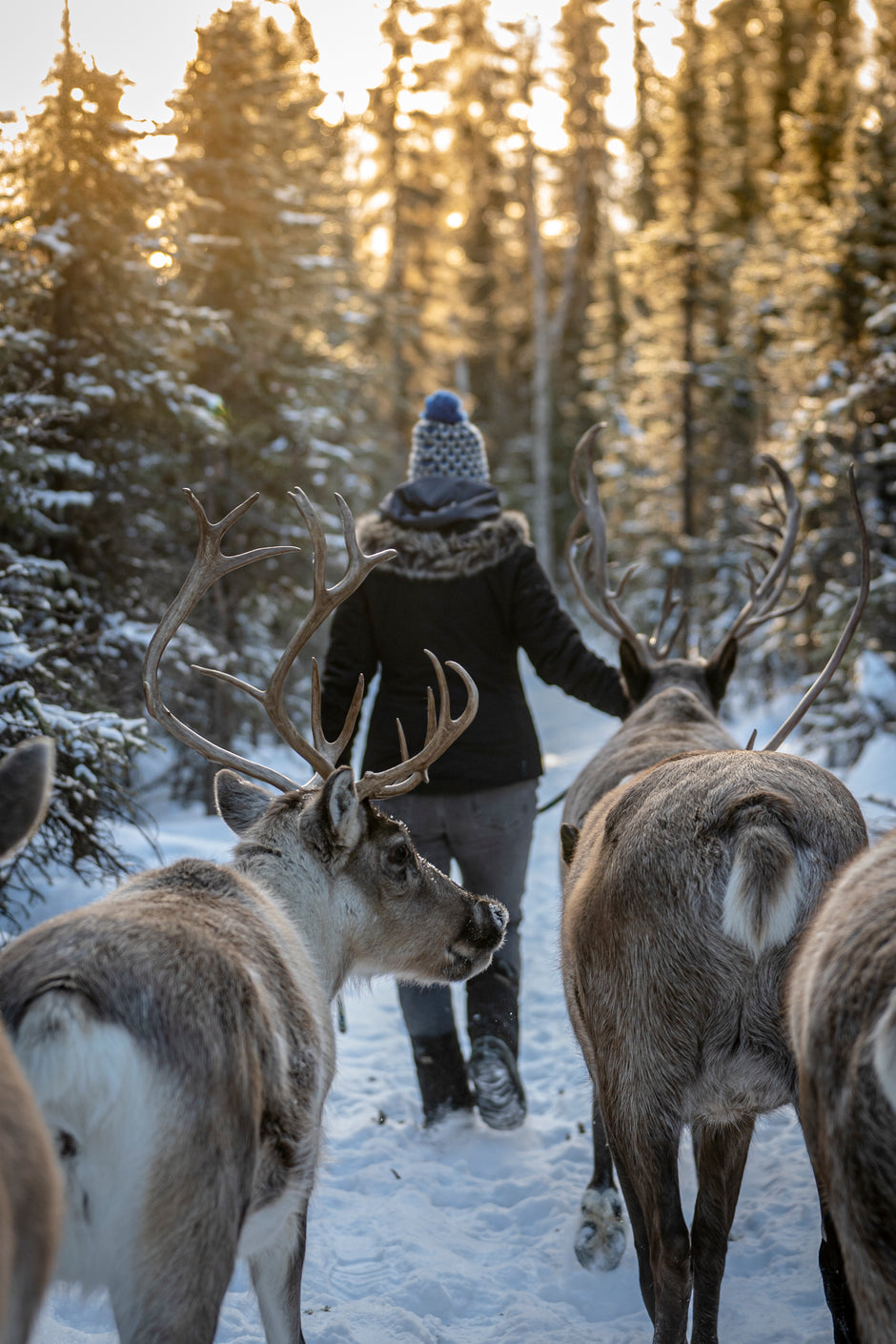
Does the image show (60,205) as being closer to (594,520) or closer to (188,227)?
(188,227)

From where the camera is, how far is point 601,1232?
392 centimetres

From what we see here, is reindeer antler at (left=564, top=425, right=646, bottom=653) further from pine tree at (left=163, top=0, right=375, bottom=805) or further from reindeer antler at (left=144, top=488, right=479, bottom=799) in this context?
pine tree at (left=163, top=0, right=375, bottom=805)

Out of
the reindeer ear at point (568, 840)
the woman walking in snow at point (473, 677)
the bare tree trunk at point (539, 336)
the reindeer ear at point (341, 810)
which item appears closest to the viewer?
the reindeer ear at point (341, 810)

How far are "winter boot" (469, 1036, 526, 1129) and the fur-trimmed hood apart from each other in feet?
6.82

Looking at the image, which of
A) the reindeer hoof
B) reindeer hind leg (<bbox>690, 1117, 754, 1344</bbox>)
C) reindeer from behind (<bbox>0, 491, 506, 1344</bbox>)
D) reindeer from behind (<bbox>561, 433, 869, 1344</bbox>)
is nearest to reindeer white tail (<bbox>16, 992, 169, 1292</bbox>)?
reindeer from behind (<bbox>0, 491, 506, 1344</bbox>)

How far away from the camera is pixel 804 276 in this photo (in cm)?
1248

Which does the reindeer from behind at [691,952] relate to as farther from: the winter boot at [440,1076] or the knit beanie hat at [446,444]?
the knit beanie hat at [446,444]

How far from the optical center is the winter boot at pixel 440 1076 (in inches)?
189

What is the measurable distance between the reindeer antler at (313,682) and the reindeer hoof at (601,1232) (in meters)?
1.79

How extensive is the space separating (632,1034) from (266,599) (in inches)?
357

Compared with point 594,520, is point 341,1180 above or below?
below

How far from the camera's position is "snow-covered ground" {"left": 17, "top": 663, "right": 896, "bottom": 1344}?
136 inches

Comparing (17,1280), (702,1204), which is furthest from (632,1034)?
(17,1280)

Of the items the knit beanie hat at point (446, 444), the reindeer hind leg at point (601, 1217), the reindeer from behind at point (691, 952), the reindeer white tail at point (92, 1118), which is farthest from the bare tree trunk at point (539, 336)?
the reindeer white tail at point (92, 1118)
